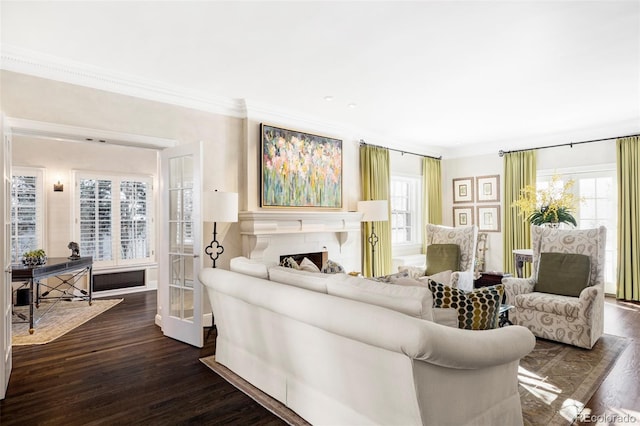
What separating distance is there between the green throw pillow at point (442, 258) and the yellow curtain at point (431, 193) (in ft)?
6.99

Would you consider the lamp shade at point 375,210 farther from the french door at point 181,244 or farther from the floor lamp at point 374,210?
the french door at point 181,244

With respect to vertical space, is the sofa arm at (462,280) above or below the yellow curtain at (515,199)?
below

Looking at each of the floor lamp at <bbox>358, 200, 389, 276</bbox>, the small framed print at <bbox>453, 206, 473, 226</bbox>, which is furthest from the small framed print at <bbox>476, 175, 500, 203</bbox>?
the floor lamp at <bbox>358, 200, 389, 276</bbox>

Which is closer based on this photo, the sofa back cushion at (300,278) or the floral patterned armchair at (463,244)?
the sofa back cushion at (300,278)

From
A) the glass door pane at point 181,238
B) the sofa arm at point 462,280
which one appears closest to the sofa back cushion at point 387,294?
the glass door pane at point 181,238

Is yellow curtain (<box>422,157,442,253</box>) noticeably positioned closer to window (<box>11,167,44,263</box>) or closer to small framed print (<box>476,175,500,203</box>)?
small framed print (<box>476,175,500,203</box>)

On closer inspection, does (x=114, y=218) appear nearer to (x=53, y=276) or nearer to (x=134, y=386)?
(x=53, y=276)

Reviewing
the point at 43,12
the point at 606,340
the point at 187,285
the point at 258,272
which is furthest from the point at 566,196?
the point at 43,12

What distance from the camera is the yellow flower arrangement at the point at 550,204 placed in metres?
5.32

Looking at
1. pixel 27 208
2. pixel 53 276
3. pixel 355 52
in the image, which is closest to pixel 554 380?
pixel 355 52

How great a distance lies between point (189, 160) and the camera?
4.07 meters

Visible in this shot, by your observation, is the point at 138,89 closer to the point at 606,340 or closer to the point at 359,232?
the point at 359,232

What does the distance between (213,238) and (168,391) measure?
6.48 feet

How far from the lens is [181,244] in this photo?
13.4 ft
